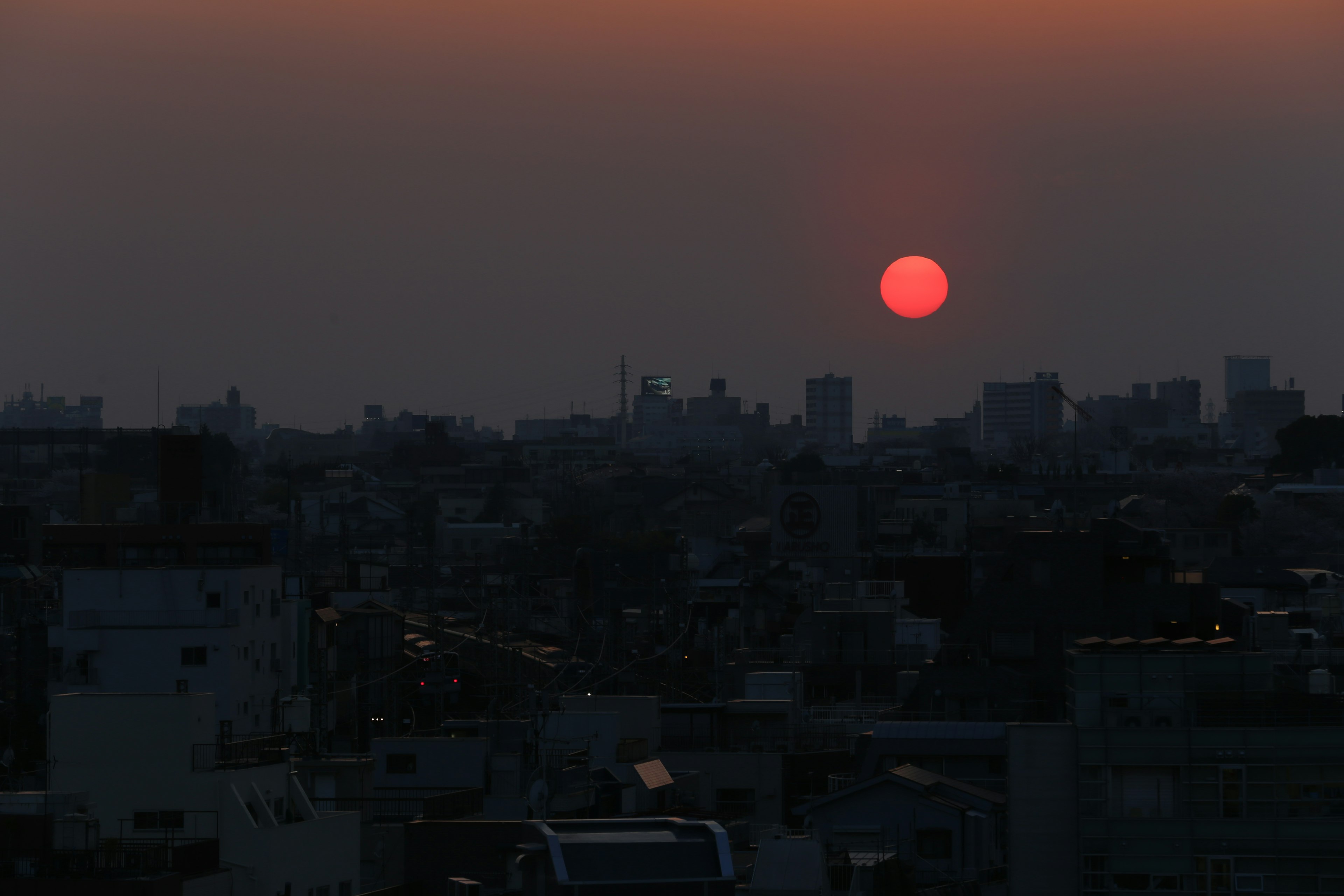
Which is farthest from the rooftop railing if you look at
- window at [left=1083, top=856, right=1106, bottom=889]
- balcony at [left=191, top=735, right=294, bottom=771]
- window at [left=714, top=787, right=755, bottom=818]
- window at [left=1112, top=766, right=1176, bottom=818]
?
window at [left=714, top=787, right=755, bottom=818]

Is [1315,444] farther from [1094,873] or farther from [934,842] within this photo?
[1094,873]

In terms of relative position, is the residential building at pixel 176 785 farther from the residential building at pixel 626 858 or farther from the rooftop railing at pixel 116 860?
the residential building at pixel 626 858

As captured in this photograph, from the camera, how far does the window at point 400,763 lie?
17.9m

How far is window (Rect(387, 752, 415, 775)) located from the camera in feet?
58.6

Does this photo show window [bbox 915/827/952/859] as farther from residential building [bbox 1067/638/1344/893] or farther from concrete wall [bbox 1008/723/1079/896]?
residential building [bbox 1067/638/1344/893]

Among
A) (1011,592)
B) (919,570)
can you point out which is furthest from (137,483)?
(1011,592)

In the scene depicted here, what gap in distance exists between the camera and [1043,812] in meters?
14.8

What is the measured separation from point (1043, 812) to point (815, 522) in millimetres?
39110

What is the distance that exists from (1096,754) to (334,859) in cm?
578

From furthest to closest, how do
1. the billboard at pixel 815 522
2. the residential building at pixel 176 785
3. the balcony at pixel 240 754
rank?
the billboard at pixel 815 522 → the balcony at pixel 240 754 → the residential building at pixel 176 785

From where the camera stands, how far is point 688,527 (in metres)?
86.8

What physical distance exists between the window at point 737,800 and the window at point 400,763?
4.26m

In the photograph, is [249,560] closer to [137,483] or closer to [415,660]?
[415,660]

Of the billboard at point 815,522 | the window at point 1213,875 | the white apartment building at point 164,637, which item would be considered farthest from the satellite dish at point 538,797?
the billboard at point 815,522
